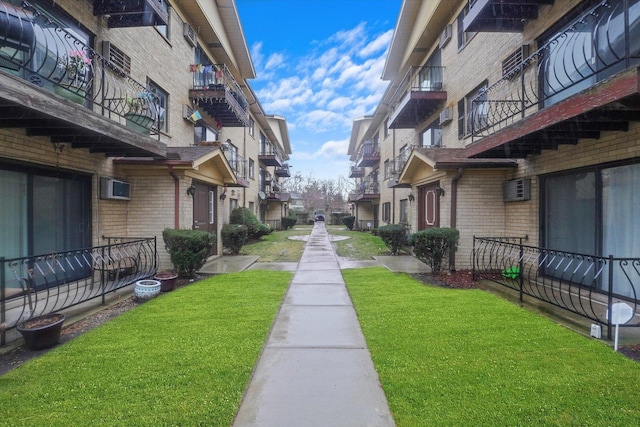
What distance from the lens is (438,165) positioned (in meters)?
8.15

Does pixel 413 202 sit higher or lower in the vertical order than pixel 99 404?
higher

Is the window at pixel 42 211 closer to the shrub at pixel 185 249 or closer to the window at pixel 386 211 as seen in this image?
the shrub at pixel 185 249

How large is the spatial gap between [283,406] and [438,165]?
7.06m

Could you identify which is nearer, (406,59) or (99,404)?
(99,404)

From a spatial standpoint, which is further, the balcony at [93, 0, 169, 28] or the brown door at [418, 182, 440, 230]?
the brown door at [418, 182, 440, 230]

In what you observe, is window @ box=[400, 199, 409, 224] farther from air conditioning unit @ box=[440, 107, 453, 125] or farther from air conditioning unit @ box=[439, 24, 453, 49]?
air conditioning unit @ box=[439, 24, 453, 49]

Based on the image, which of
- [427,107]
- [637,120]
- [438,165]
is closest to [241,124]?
[427,107]

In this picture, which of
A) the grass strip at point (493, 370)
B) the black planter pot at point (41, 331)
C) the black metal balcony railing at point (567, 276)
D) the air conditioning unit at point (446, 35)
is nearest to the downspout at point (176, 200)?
the black planter pot at point (41, 331)

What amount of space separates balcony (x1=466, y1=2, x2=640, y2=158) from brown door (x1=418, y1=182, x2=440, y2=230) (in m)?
2.44

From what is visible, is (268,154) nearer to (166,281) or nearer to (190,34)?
(190,34)

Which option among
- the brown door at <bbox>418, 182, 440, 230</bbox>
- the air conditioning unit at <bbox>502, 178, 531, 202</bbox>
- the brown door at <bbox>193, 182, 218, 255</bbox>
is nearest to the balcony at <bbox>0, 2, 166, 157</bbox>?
the brown door at <bbox>193, 182, 218, 255</bbox>

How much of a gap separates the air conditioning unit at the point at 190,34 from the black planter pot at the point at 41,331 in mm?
10771

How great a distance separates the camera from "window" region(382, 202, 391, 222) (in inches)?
811

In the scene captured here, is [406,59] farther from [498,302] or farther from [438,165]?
[498,302]
